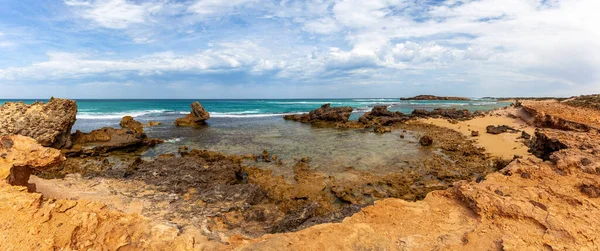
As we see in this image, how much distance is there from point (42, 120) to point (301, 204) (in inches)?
566

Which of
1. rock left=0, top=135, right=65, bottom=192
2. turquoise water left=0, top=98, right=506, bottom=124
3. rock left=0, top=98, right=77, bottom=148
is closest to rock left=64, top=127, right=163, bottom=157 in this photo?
rock left=0, top=98, right=77, bottom=148

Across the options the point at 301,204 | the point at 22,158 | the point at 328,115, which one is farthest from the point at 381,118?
the point at 22,158

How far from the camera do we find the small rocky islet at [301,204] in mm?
3766

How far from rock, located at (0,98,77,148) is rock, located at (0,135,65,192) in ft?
31.3

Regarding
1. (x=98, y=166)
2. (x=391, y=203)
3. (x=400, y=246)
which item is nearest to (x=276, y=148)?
(x=98, y=166)

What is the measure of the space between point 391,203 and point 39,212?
5538 millimetres

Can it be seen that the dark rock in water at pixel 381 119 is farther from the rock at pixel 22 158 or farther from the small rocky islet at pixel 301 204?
the rock at pixel 22 158

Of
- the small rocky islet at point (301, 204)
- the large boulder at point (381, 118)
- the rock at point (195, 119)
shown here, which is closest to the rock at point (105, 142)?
the small rocky islet at point (301, 204)

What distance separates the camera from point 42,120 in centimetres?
1343

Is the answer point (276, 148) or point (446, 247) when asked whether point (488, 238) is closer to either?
point (446, 247)

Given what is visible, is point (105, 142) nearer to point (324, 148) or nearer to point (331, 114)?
point (324, 148)

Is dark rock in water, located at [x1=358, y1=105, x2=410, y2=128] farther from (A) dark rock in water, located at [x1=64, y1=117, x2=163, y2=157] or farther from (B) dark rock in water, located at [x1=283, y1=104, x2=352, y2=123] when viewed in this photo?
(A) dark rock in water, located at [x1=64, y1=117, x2=163, y2=157]

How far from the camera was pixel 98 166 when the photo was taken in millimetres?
12188

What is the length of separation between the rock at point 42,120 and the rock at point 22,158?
376 inches
